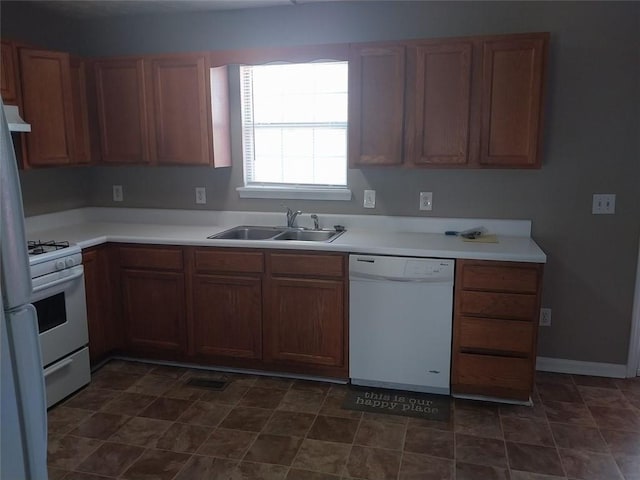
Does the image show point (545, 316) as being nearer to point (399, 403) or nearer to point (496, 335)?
point (496, 335)

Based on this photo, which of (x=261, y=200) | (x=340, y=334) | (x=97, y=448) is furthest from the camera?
(x=261, y=200)

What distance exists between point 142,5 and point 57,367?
2404 millimetres

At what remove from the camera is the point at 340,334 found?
10.5 feet

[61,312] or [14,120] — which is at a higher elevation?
[14,120]

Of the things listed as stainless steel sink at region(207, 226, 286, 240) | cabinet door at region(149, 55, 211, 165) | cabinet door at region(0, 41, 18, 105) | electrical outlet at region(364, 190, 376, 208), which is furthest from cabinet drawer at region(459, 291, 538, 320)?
cabinet door at region(0, 41, 18, 105)

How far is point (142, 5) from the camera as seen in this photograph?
353 cm

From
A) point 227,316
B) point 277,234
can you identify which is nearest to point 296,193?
point 277,234

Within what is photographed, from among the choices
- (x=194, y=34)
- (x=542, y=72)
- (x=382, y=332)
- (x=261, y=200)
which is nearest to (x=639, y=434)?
(x=382, y=332)

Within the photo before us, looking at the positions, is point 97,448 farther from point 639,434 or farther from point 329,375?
point 639,434

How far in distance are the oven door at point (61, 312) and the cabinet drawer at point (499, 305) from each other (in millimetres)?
2269

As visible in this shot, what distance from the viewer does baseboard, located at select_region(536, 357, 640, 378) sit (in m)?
3.37

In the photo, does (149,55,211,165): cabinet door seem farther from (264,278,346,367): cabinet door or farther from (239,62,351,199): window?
(264,278,346,367): cabinet door

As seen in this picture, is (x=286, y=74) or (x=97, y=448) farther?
(x=286, y=74)

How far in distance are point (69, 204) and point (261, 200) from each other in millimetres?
1523
